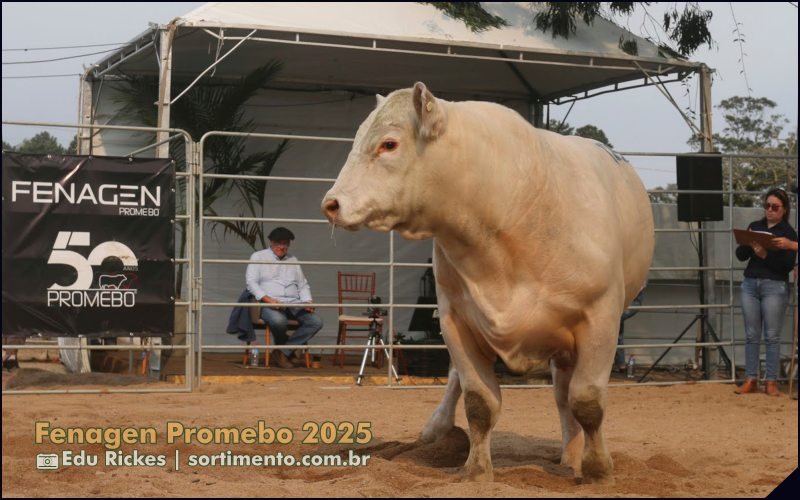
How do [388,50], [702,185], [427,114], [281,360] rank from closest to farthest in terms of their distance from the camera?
[427,114]
[702,185]
[388,50]
[281,360]

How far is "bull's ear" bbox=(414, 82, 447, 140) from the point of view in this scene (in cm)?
461

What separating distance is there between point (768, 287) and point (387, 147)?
23.0 ft

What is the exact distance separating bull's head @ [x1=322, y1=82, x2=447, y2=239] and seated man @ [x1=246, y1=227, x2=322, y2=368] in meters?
6.71

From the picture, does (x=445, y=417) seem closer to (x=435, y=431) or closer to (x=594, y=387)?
(x=435, y=431)

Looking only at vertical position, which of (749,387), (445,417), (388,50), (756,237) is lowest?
(749,387)

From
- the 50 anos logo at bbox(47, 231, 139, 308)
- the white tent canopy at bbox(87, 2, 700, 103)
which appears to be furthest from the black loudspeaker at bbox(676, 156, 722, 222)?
the 50 anos logo at bbox(47, 231, 139, 308)

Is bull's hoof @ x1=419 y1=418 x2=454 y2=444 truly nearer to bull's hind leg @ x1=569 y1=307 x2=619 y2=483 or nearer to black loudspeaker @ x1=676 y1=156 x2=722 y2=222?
bull's hind leg @ x1=569 y1=307 x2=619 y2=483

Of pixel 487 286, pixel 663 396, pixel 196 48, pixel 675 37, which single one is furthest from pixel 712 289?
pixel 487 286

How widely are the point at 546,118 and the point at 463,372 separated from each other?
1155 centimetres

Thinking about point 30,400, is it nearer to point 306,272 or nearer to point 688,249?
point 306,272

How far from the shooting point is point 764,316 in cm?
1064

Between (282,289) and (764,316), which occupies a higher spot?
(282,289)

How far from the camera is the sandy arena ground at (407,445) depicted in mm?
4906

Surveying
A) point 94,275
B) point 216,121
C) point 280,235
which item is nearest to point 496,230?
point 94,275
